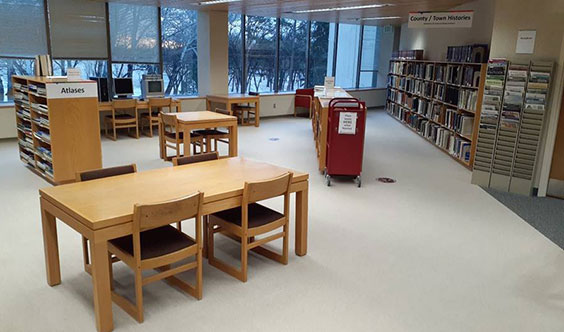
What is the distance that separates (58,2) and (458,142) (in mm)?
7994

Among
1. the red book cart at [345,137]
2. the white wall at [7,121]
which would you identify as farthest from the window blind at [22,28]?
the red book cart at [345,137]

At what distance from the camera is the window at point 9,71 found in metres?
8.38

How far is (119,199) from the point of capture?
2990mm

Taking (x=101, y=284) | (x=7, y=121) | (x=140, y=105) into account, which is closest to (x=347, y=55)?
(x=140, y=105)

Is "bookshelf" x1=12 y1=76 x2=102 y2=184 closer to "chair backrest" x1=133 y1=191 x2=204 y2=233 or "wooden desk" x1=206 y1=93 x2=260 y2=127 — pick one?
"chair backrest" x1=133 y1=191 x2=204 y2=233

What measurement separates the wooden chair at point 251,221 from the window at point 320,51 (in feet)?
33.6

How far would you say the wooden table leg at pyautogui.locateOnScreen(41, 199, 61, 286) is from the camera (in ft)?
10.3

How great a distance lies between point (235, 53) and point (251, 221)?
8.82 metres

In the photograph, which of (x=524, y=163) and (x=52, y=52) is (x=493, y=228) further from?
(x=52, y=52)

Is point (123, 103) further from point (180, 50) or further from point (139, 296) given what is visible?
point (139, 296)

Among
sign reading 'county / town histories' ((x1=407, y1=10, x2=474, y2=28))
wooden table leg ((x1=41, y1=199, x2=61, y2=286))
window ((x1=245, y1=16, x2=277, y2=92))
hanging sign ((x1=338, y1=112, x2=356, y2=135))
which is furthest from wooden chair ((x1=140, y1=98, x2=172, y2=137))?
wooden table leg ((x1=41, y1=199, x2=61, y2=286))

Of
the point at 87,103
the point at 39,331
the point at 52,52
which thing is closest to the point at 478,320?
the point at 39,331

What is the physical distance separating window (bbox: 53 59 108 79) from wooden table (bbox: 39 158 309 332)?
6.44 m

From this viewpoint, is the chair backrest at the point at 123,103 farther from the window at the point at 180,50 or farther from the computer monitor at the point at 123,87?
the window at the point at 180,50
